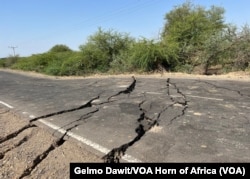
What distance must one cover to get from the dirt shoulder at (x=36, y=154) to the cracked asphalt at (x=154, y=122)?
126 mm

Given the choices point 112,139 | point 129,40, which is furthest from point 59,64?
point 112,139

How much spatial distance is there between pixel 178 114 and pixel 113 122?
4.84 feet

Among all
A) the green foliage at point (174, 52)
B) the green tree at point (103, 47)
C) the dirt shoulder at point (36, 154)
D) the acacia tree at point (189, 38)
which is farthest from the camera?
the green tree at point (103, 47)

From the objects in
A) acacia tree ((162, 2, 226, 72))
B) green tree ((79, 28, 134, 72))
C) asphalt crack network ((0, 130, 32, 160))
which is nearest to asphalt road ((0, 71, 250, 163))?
asphalt crack network ((0, 130, 32, 160))

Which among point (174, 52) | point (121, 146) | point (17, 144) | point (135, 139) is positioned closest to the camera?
point (121, 146)

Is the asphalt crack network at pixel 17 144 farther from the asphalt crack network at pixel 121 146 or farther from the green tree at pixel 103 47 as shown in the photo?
the green tree at pixel 103 47

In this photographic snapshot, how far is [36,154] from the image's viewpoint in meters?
4.79

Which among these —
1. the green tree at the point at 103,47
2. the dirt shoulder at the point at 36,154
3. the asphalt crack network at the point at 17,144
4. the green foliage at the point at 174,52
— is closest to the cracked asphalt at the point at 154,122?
the dirt shoulder at the point at 36,154

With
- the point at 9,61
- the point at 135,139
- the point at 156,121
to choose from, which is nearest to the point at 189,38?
the point at 156,121

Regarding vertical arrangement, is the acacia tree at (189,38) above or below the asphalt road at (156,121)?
above

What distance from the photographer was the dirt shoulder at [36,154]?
13.6 feet

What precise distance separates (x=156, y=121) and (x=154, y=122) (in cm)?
7

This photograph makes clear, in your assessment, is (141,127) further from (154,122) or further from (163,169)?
(163,169)

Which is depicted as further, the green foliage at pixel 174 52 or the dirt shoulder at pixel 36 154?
the green foliage at pixel 174 52
